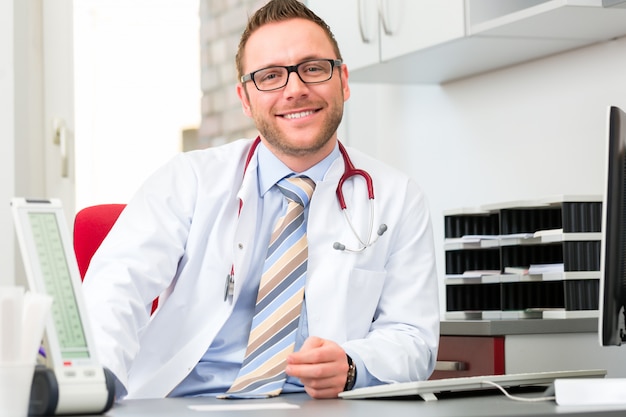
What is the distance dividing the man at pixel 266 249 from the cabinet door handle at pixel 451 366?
0.51 meters

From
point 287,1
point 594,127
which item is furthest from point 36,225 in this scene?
point 594,127

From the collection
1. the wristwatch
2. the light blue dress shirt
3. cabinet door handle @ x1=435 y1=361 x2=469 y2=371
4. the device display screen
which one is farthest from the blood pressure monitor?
cabinet door handle @ x1=435 y1=361 x2=469 y2=371

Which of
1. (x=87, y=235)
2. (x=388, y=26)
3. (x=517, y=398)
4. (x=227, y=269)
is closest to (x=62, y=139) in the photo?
(x=388, y=26)

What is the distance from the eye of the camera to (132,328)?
163 centimetres

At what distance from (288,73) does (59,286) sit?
0.88 meters

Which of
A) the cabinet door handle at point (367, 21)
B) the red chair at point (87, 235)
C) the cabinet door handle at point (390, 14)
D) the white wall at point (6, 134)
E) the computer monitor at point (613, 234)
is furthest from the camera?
the white wall at point (6, 134)

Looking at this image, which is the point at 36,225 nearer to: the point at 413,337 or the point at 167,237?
the point at 167,237

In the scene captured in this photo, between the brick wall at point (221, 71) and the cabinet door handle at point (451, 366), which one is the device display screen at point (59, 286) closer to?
the cabinet door handle at point (451, 366)

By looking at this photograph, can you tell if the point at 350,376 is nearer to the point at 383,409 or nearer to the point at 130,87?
the point at 383,409

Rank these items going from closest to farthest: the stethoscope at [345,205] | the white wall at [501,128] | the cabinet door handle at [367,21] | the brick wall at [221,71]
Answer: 1. the stethoscope at [345,205]
2. the white wall at [501,128]
3. the cabinet door handle at [367,21]
4. the brick wall at [221,71]

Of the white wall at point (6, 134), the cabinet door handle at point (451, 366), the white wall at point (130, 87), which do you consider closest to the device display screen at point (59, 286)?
the cabinet door handle at point (451, 366)

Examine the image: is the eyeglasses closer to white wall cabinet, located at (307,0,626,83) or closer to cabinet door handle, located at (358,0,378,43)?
white wall cabinet, located at (307,0,626,83)

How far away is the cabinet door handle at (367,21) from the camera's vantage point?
288cm

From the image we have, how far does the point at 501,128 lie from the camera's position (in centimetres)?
288
